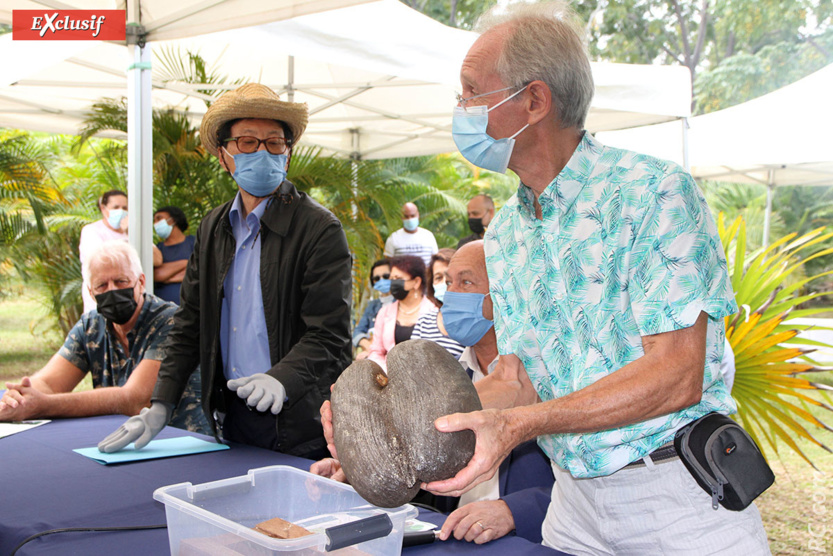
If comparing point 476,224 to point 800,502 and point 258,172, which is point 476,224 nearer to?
point 800,502

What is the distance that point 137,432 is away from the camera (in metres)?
2.43

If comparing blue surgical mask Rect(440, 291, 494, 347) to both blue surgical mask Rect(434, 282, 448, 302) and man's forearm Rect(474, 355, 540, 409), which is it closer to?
man's forearm Rect(474, 355, 540, 409)

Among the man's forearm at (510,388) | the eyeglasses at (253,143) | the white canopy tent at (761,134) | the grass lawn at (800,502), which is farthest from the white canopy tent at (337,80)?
the grass lawn at (800,502)

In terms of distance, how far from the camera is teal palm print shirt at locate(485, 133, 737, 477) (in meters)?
1.35

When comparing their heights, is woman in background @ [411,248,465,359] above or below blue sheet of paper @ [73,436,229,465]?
above

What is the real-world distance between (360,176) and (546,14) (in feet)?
21.9

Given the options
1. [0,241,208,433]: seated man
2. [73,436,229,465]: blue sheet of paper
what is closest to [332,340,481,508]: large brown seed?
[73,436,229,465]: blue sheet of paper

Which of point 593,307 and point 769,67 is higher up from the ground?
point 769,67

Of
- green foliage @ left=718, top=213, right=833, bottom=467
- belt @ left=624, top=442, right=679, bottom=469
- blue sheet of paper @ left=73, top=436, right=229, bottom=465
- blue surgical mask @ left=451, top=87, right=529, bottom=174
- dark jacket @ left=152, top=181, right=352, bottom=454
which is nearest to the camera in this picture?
belt @ left=624, top=442, right=679, bottom=469

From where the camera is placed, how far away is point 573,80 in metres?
1.53

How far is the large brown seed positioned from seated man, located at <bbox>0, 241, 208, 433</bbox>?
205 centimetres

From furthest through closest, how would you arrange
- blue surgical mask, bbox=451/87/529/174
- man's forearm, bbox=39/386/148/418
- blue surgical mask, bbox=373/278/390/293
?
blue surgical mask, bbox=373/278/390/293 → man's forearm, bbox=39/386/148/418 → blue surgical mask, bbox=451/87/529/174

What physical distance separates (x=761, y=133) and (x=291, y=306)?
905cm

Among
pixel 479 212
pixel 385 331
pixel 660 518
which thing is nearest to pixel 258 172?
pixel 660 518
